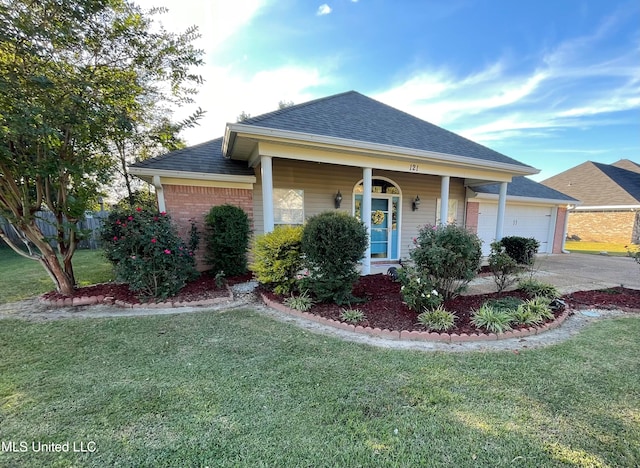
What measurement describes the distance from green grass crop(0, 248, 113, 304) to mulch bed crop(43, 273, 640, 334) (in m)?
0.87

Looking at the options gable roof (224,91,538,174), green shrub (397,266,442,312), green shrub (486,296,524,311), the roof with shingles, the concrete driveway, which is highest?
the roof with shingles

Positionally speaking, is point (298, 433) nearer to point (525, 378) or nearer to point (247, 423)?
point (247, 423)

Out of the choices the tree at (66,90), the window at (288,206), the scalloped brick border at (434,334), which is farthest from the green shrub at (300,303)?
the tree at (66,90)

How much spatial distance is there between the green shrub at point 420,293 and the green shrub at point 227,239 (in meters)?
4.17

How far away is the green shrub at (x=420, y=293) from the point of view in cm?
399

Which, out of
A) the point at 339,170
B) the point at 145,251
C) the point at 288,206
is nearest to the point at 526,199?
the point at 339,170

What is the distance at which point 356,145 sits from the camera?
19.0 ft

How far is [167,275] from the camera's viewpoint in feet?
15.8

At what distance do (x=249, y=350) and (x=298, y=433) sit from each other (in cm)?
144

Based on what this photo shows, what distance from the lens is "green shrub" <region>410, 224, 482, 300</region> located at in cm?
407

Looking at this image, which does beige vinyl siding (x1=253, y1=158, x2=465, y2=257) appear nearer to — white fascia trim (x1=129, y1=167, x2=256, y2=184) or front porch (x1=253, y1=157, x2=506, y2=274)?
front porch (x1=253, y1=157, x2=506, y2=274)

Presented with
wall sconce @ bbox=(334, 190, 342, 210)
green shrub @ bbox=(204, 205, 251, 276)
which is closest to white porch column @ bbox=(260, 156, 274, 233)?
green shrub @ bbox=(204, 205, 251, 276)

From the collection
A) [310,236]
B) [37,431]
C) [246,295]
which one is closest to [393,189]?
[310,236]

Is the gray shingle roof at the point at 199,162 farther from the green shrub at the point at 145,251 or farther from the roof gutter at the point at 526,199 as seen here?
the roof gutter at the point at 526,199
